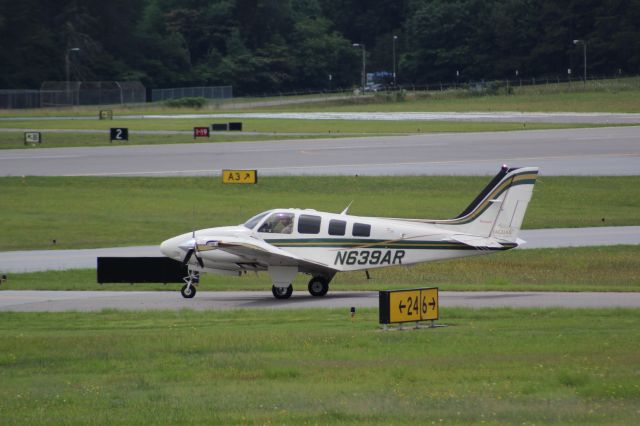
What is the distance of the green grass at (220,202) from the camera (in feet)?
134

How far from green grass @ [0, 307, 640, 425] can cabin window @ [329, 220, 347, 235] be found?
14.4ft

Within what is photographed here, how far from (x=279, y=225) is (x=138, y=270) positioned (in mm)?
4751

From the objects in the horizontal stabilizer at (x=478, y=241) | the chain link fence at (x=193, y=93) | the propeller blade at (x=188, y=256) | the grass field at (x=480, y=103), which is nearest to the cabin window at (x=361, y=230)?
the horizontal stabilizer at (x=478, y=241)

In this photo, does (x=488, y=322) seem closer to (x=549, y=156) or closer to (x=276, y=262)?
(x=276, y=262)

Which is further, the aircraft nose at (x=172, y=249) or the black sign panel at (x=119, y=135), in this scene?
the black sign panel at (x=119, y=135)

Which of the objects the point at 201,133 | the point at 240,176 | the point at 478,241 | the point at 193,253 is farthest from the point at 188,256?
the point at 201,133

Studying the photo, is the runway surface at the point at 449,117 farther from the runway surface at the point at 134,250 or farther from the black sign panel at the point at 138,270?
the black sign panel at the point at 138,270

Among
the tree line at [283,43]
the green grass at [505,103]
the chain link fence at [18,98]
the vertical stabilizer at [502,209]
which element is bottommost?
the vertical stabilizer at [502,209]

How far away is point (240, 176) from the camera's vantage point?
53000 mm

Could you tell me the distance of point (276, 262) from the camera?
26.6 metres

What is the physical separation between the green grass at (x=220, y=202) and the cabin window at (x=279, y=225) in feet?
39.1

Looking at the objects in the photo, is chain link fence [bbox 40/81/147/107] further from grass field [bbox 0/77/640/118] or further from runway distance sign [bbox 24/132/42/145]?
runway distance sign [bbox 24/132/42/145]

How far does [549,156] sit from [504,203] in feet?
120

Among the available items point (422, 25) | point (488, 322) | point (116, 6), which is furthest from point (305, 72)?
point (488, 322)
